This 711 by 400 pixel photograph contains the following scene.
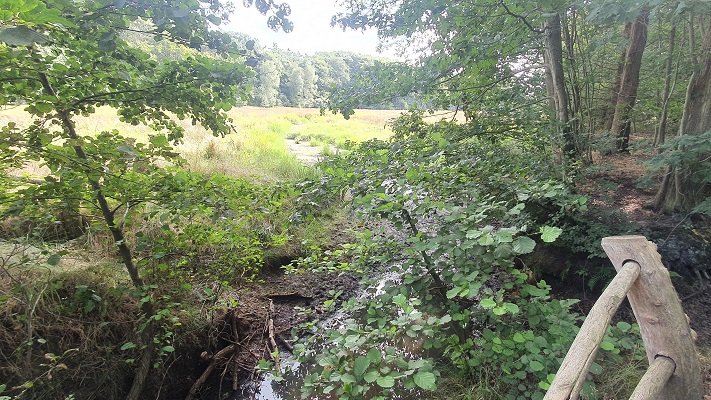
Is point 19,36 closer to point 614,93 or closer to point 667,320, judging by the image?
point 667,320

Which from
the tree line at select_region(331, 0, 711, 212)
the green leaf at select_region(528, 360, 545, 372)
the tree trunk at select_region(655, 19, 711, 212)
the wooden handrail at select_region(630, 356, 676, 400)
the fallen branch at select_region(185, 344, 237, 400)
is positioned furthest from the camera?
the tree trunk at select_region(655, 19, 711, 212)

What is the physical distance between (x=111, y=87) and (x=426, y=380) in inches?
103

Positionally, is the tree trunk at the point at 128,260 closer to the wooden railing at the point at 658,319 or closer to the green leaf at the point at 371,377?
the green leaf at the point at 371,377

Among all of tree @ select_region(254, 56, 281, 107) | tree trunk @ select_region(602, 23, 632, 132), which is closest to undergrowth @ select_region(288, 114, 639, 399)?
tree trunk @ select_region(602, 23, 632, 132)

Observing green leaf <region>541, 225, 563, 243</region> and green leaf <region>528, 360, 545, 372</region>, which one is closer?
green leaf <region>541, 225, 563, 243</region>

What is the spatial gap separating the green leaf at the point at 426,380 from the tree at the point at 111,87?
1.77m

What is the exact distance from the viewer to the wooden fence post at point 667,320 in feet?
3.91

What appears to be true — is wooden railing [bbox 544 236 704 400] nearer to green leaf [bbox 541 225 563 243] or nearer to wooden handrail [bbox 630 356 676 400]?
wooden handrail [bbox 630 356 676 400]

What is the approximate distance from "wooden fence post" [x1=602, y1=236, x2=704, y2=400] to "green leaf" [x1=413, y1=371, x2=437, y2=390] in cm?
83

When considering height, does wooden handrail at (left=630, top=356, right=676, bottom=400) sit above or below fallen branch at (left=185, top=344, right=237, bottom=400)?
above

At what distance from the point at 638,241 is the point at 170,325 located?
3.25 m

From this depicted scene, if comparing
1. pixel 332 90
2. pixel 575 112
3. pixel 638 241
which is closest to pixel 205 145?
pixel 332 90

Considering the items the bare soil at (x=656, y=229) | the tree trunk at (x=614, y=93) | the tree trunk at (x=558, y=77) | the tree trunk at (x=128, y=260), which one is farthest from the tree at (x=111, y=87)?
the tree trunk at (x=614, y=93)

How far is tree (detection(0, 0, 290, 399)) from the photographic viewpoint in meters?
1.58
